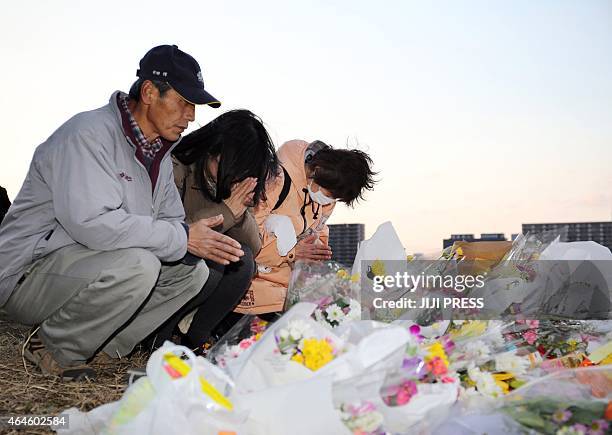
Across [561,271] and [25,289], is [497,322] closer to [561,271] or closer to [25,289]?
[561,271]

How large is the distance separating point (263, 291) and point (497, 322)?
6.72ft

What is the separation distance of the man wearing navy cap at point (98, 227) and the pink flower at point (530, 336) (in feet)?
4.44

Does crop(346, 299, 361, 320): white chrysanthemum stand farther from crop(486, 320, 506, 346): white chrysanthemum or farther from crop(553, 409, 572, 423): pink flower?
crop(553, 409, 572, 423): pink flower

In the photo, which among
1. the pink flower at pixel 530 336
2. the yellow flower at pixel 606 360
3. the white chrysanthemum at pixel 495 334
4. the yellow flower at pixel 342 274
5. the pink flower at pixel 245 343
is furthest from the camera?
the pink flower at pixel 530 336

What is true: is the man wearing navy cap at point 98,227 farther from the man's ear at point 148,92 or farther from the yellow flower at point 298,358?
the yellow flower at point 298,358

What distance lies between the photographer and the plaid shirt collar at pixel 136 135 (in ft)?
10.9

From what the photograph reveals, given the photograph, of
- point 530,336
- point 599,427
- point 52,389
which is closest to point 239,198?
point 52,389

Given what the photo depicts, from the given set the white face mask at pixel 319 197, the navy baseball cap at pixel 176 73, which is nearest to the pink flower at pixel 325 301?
the navy baseball cap at pixel 176 73

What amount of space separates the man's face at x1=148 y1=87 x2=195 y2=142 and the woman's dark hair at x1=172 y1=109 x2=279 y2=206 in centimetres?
52

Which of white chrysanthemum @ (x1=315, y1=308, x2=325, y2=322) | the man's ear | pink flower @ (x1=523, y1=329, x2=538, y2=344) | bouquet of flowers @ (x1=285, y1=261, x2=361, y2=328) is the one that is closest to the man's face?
the man's ear

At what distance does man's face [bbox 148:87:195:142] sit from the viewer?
331 centimetres

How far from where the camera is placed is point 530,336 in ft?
9.79

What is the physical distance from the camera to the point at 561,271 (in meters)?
3.44

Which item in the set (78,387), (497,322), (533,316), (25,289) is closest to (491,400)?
(497,322)
